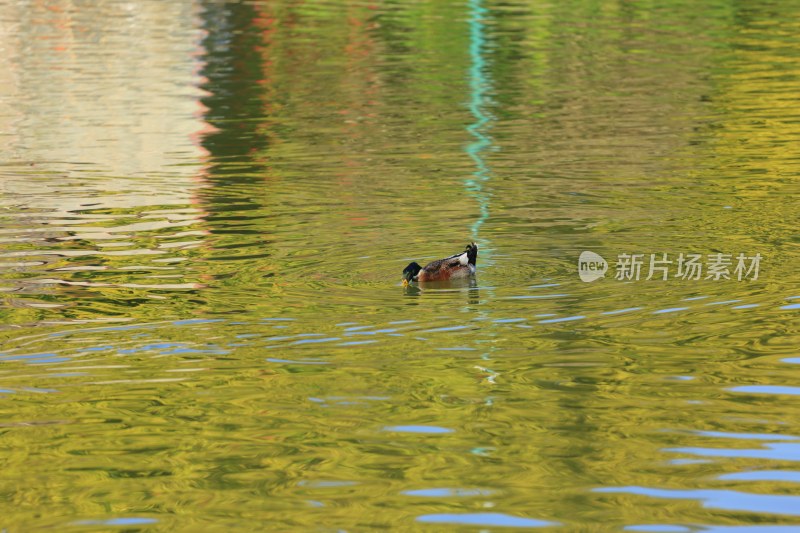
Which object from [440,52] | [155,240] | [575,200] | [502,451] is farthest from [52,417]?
[440,52]

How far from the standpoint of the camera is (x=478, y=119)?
82.8 feet

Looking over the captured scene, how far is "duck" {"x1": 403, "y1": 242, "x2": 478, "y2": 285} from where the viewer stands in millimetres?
13539

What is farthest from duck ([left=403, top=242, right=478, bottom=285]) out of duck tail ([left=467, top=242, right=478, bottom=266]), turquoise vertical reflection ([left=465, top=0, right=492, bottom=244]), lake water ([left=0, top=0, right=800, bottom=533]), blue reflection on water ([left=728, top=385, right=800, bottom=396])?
blue reflection on water ([left=728, top=385, right=800, bottom=396])

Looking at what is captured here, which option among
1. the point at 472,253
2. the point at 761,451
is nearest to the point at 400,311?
the point at 472,253

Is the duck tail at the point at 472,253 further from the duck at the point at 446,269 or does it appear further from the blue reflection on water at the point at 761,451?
the blue reflection on water at the point at 761,451

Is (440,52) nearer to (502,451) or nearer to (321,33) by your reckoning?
(321,33)

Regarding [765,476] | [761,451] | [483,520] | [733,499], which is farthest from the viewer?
[761,451]

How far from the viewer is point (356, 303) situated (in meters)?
12.9
